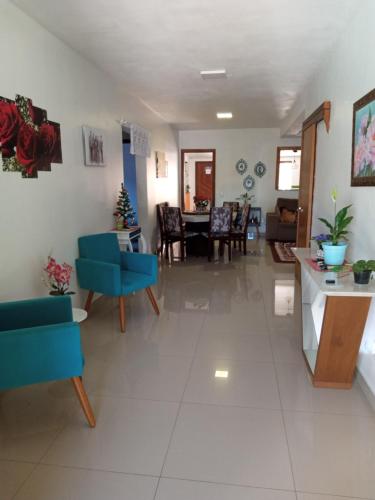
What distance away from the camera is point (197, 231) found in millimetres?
6328

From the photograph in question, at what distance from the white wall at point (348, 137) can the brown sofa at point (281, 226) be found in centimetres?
339

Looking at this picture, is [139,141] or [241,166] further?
[241,166]

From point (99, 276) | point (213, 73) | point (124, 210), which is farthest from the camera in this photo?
point (124, 210)

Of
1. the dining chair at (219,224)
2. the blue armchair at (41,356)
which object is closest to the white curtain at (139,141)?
the dining chair at (219,224)

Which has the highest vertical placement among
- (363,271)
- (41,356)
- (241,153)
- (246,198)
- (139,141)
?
(241,153)

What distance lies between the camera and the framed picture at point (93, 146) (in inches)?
141

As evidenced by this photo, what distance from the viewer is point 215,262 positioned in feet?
19.1

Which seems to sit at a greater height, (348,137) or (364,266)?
(348,137)

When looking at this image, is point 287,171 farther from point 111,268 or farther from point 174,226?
point 111,268

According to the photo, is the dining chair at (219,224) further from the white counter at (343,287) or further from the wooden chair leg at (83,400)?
the wooden chair leg at (83,400)

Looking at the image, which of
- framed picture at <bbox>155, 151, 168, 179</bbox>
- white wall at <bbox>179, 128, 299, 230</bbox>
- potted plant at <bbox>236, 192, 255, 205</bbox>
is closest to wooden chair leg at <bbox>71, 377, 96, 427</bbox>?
framed picture at <bbox>155, 151, 168, 179</bbox>

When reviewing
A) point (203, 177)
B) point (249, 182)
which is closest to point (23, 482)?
point (249, 182)

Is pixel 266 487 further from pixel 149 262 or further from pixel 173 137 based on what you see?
pixel 173 137

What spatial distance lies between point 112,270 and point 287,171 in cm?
671
